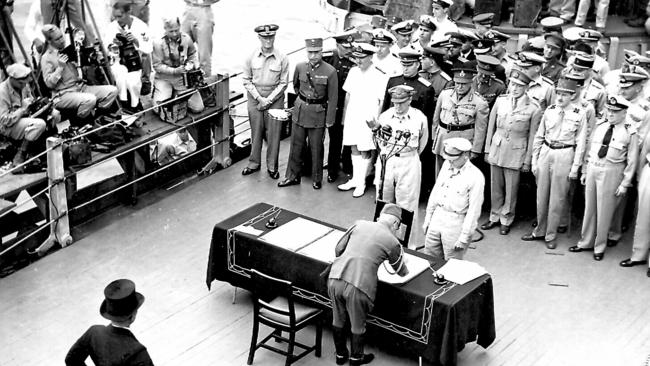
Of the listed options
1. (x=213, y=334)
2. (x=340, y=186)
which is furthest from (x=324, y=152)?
(x=213, y=334)

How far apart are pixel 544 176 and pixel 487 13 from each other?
4693mm

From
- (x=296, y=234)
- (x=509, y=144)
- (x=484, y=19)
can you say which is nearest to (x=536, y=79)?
(x=509, y=144)

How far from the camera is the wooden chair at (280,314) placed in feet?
27.5

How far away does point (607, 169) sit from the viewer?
33.8 ft

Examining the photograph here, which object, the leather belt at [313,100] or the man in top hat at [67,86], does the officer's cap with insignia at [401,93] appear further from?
the man in top hat at [67,86]

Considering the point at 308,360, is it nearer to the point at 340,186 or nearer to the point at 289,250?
the point at 289,250

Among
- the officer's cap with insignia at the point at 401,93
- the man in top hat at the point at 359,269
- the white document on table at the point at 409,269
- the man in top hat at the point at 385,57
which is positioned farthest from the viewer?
the man in top hat at the point at 385,57

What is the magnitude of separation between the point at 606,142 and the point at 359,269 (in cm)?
347

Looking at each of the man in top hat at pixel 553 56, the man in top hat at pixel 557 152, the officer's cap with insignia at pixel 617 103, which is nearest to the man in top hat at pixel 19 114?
the man in top hat at pixel 557 152

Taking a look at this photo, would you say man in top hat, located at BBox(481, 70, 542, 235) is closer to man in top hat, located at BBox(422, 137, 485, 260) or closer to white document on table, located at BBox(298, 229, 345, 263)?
man in top hat, located at BBox(422, 137, 485, 260)

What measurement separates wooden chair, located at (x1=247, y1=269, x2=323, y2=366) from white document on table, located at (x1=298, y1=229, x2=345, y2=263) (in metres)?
0.47

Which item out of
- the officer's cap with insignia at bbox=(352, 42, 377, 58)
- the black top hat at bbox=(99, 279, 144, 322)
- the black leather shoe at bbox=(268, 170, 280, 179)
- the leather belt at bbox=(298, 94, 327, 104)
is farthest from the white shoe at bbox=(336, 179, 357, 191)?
the black top hat at bbox=(99, 279, 144, 322)

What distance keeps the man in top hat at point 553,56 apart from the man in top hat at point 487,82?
80 cm

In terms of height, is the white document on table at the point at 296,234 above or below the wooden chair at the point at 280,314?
above
